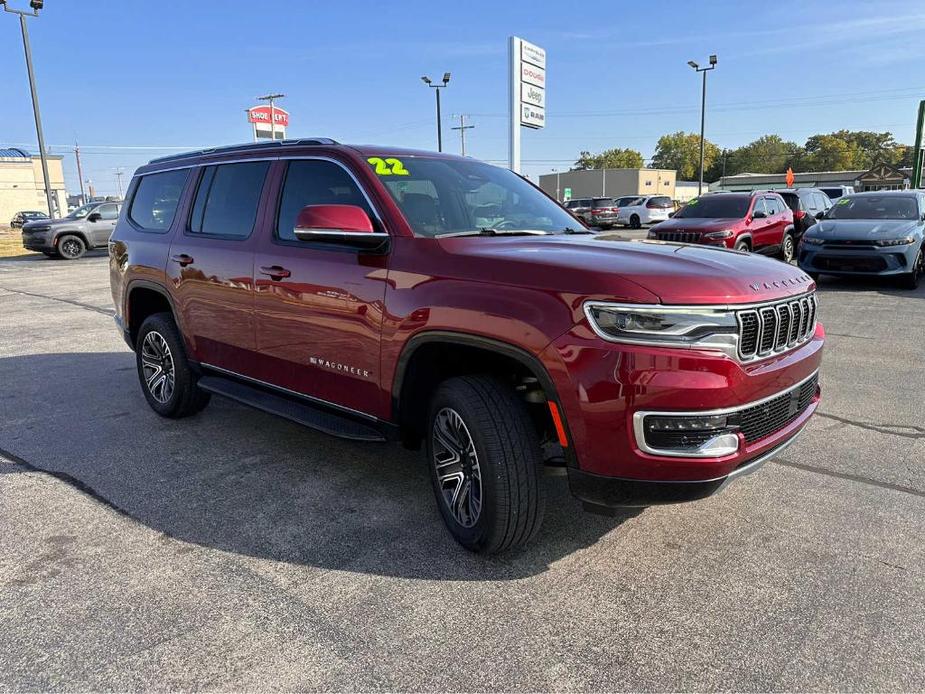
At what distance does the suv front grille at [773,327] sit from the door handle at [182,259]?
358 cm

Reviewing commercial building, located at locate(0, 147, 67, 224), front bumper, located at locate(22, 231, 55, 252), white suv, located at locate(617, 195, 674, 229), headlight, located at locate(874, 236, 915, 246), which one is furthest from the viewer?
commercial building, located at locate(0, 147, 67, 224)

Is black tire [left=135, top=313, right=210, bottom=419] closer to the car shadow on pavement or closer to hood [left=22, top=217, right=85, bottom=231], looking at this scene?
the car shadow on pavement

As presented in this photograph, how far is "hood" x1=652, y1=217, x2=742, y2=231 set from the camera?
12.8 m

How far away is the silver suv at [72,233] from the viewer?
21.2 m

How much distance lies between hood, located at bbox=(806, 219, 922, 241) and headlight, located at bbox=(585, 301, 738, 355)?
33.5 feet

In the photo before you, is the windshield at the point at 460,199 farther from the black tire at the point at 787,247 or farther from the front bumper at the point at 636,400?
the black tire at the point at 787,247

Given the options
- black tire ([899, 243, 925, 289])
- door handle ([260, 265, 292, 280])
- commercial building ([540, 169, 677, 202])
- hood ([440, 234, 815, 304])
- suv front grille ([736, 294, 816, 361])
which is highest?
commercial building ([540, 169, 677, 202])

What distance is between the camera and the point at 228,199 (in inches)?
174

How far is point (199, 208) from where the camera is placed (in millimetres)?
4688

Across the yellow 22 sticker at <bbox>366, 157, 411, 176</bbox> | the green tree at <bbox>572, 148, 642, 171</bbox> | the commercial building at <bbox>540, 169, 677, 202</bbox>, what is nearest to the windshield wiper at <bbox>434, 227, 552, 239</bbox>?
the yellow 22 sticker at <bbox>366, 157, 411, 176</bbox>

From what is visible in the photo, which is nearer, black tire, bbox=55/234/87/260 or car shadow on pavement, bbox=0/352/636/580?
car shadow on pavement, bbox=0/352/636/580

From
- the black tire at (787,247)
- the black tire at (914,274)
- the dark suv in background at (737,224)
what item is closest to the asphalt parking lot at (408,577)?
the black tire at (914,274)

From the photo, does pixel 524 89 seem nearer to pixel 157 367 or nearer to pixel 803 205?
pixel 803 205

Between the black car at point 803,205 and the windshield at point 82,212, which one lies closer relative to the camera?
the black car at point 803,205
